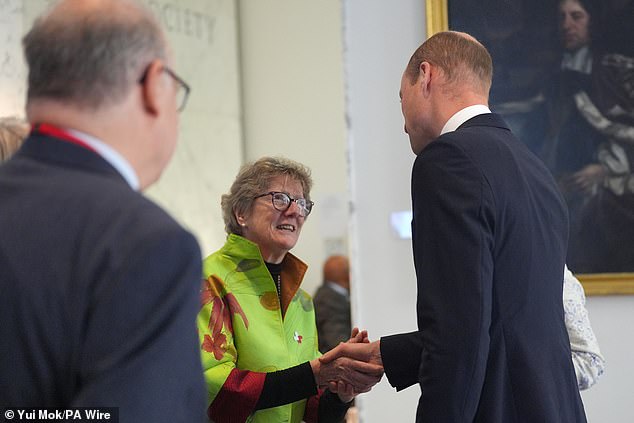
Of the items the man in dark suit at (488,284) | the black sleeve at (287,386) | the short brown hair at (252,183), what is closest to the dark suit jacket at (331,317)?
the short brown hair at (252,183)

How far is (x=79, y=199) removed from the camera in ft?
4.58

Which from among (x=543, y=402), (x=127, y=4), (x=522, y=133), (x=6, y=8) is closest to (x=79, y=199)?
(x=127, y=4)

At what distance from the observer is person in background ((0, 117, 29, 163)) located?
7.89 ft

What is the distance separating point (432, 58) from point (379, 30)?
2.11 metres

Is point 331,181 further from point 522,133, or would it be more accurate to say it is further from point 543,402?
point 543,402

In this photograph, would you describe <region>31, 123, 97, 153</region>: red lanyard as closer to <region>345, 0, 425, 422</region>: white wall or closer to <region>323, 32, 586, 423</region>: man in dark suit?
<region>323, 32, 586, 423</region>: man in dark suit

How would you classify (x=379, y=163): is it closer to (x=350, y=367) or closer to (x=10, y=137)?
(x=350, y=367)

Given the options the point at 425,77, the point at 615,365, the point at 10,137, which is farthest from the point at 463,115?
the point at 615,365

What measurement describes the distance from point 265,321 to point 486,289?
983 mm

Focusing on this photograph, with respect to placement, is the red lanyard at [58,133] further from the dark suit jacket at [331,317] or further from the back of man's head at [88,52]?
the dark suit jacket at [331,317]

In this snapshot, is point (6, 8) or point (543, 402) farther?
point (6, 8)

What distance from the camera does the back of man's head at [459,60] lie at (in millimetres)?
2818

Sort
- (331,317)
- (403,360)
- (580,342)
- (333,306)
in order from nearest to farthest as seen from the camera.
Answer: (403,360)
(580,342)
(331,317)
(333,306)

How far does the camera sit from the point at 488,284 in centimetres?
242
